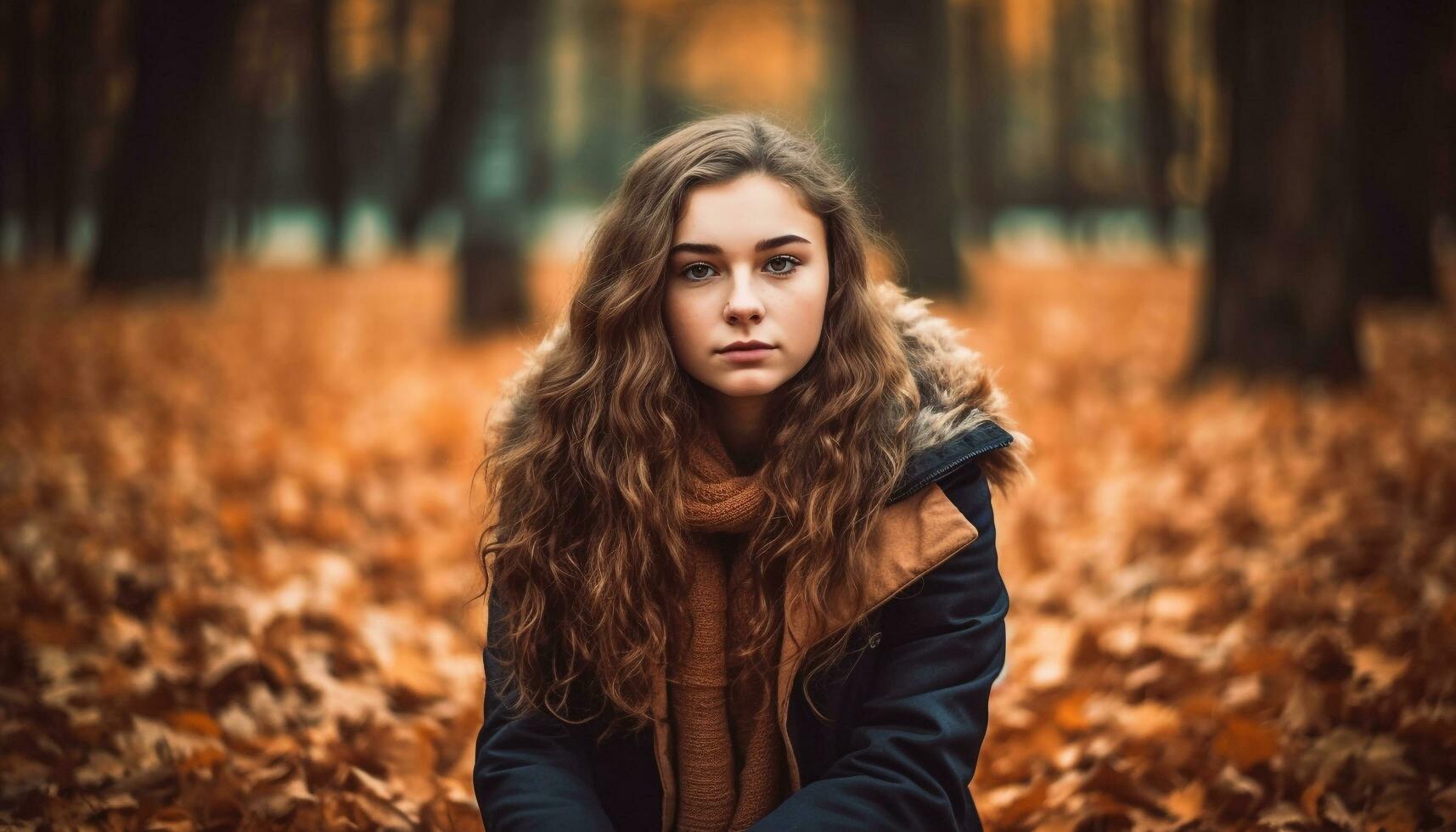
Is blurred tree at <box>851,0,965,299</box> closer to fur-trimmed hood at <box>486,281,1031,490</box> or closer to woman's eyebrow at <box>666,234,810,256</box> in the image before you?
fur-trimmed hood at <box>486,281,1031,490</box>

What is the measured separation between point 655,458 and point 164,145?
12.7 m

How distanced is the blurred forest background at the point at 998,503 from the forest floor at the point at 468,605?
1cm

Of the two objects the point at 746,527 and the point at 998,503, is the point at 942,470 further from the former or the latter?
the point at 998,503

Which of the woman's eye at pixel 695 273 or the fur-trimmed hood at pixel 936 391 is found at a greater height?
the woman's eye at pixel 695 273

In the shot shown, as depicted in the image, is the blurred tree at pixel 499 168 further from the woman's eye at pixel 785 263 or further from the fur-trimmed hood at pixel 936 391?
the woman's eye at pixel 785 263

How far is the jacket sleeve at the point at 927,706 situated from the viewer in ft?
5.86

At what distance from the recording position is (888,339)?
1982 mm

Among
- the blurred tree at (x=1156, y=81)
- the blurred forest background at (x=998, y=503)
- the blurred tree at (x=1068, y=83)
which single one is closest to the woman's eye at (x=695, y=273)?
the blurred forest background at (x=998, y=503)

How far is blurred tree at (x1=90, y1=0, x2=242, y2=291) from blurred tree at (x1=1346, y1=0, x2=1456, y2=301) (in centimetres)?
1157

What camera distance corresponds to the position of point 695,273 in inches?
74.9

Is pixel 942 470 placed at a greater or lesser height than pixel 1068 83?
lesser

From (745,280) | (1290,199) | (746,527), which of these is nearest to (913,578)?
(746,527)

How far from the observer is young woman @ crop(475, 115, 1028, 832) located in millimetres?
1847

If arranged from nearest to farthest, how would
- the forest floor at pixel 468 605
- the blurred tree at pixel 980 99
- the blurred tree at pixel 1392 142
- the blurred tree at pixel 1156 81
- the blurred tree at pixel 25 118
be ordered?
the forest floor at pixel 468 605
the blurred tree at pixel 1392 142
the blurred tree at pixel 1156 81
the blurred tree at pixel 25 118
the blurred tree at pixel 980 99
